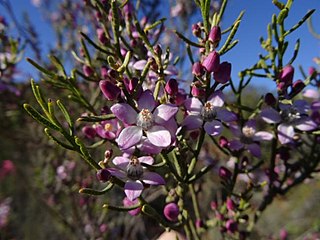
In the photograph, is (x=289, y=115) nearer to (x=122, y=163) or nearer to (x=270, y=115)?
(x=270, y=115)

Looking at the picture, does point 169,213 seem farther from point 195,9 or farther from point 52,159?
point 195,9

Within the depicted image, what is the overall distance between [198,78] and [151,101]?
0.18m

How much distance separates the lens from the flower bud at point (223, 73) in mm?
1091

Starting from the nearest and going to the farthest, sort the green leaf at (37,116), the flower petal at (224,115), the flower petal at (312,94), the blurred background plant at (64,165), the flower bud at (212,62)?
1. the green leaf at (37,116)
2. the flower bud at (212,62)
3. the flower petal at (224,115)
4. the flower petal at (312,94)
5. the blurred background plant at (64,165)

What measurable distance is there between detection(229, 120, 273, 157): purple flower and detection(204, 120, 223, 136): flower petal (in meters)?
0.26

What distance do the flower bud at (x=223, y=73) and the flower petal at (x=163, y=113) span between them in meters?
0.18

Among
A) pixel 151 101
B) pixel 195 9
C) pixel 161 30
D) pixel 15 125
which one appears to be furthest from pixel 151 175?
pixel 15 125

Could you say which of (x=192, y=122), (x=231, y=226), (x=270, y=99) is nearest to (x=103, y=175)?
(x=192, y=122)

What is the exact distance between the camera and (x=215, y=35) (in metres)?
1.10

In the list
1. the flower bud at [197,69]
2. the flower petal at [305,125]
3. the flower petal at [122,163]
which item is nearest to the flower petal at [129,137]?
the flower petal at [122,163]

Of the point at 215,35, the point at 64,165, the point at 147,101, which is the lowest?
the point at 64,165

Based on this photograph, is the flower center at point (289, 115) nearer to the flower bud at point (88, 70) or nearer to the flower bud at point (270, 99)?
the flower bud at point (270, 99)

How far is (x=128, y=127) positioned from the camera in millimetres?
1060

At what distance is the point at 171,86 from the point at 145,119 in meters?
0.12
